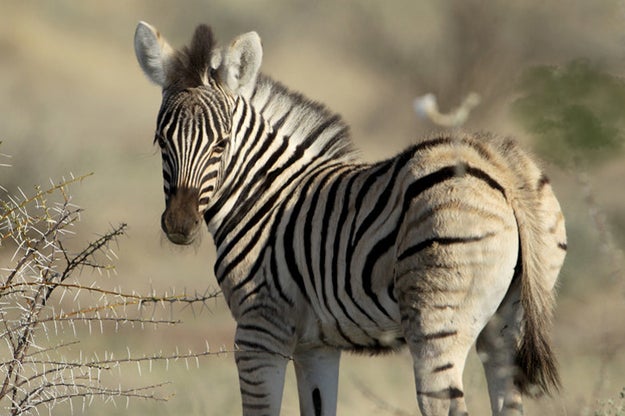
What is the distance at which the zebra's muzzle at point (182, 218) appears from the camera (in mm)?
5531

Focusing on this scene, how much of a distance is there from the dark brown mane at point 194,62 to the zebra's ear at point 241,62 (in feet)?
0.29

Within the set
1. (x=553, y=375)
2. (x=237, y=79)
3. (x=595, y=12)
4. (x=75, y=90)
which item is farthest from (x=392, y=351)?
(x=595, y=12)

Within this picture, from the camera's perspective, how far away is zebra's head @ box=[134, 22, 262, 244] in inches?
222

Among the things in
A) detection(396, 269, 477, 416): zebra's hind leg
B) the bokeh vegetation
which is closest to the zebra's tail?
detection(396, 269, 477, 416): zebra's hind leg

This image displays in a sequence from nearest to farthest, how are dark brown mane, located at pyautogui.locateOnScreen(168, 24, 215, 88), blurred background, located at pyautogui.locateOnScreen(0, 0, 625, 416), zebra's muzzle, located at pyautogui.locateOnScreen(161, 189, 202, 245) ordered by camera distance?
zebra's muzzle, located at pyautogui.locateOnScreen(161, 189, 202, 245), dark brown mane, located at pyautogui.locateOnScreen(168, 24, 215, 88), blurred background, located at pyautogui.locateOnScreen(0, 0, 625, 416)

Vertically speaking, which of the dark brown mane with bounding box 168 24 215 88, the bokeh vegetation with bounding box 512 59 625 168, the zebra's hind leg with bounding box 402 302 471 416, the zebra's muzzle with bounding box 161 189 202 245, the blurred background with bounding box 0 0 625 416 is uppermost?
the blurred background with bounding box 0 0 625 416

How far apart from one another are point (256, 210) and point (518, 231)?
5.53 feet

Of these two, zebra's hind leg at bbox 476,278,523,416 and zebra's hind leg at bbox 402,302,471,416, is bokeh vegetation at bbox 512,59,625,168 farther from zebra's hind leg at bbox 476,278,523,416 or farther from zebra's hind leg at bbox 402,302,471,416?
zebra's hind leg at bbox 476,278,523,416

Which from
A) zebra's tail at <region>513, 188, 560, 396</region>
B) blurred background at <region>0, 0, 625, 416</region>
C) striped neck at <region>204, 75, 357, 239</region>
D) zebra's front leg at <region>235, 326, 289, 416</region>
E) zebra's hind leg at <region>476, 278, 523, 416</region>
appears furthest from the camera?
blurred background at <region>0, 0, 625, 416</region>

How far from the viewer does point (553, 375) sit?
4.86 m

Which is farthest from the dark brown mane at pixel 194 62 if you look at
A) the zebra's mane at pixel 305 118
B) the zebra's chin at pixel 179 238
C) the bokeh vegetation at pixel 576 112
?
the bokeh vegetation at pixel 576 112

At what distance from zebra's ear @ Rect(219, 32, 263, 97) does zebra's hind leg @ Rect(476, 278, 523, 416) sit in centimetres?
188

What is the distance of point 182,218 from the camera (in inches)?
218

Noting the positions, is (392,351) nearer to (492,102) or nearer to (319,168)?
(319,168)
